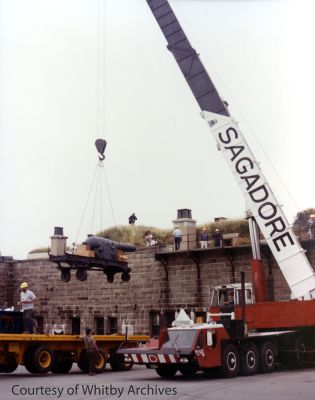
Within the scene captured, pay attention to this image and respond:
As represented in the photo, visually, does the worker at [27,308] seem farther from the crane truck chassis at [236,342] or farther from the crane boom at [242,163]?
the crane boom at [242,163]

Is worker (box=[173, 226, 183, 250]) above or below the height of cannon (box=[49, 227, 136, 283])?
above

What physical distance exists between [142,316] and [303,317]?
11.9 m

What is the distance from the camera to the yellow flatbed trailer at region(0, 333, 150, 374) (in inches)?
573

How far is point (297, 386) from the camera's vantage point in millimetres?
12320

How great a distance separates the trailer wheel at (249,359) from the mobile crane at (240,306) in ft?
0.08

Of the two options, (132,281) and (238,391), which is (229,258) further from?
(238,391)

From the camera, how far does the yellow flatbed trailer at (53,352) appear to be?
14547 millimetres

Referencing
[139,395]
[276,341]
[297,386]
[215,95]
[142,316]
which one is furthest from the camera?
[142,316]

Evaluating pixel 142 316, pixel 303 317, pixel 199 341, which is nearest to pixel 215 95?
pixel 303 317

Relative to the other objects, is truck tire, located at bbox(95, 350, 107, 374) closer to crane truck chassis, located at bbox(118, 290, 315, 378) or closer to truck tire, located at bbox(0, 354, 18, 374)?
crane truck chassis, located at bbox(118, 290, 315, 378)

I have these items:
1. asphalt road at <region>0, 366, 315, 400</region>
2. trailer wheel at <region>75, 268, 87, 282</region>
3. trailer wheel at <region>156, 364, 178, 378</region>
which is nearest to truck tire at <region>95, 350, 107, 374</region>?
asphalt road at <region>0, 366, 315, 400</region>

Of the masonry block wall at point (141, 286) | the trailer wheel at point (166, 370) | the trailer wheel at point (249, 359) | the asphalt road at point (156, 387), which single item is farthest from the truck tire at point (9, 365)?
the masonry block wall at point (141, 286)

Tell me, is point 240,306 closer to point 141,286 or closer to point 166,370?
point 166,370

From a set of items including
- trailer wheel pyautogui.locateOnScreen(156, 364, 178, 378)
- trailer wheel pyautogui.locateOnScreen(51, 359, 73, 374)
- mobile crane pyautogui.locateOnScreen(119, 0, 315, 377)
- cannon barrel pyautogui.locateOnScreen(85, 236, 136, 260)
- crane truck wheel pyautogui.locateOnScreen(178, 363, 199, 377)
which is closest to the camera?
mobile crane pyautogui.locateOnScreen(119, 0, 315, 377)
